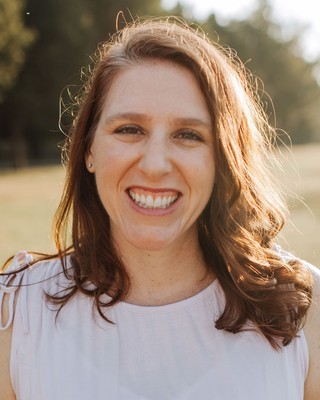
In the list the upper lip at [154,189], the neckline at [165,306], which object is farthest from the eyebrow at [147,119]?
the neckline at [165,306]

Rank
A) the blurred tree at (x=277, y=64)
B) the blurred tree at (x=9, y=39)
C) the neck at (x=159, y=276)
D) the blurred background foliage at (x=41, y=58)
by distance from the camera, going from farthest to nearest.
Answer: the blurred tree at (x=277, y=64) → the blurred background foliage at (x=41, y=58) → the blurred tree at (x=9, y=39) → the neck at (x=159, y=276)

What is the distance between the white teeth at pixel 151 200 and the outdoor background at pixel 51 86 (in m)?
6.34

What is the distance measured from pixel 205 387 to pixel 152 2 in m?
39.9

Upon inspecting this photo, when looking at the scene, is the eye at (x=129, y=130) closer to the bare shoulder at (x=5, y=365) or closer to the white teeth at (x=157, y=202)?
the white teeth at (x=157, y=202)

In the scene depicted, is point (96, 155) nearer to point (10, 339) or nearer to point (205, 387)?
point (10, 339)

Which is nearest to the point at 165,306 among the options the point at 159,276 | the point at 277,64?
the point at 159,276

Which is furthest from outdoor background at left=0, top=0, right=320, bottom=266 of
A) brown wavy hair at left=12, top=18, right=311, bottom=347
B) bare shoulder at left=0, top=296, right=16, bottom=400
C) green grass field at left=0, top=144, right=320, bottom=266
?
bare shoulder at left=0, top=296, right=16, bottom=400

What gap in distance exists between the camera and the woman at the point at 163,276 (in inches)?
83.1

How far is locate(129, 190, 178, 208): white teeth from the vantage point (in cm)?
221

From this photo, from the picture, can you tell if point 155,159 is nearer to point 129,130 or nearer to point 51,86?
point 129,130

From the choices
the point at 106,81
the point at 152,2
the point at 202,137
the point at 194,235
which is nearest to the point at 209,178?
the point at 202,137

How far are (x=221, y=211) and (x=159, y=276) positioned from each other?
1.10ft

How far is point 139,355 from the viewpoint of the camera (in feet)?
7.07

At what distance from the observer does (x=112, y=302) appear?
7.39 feet
